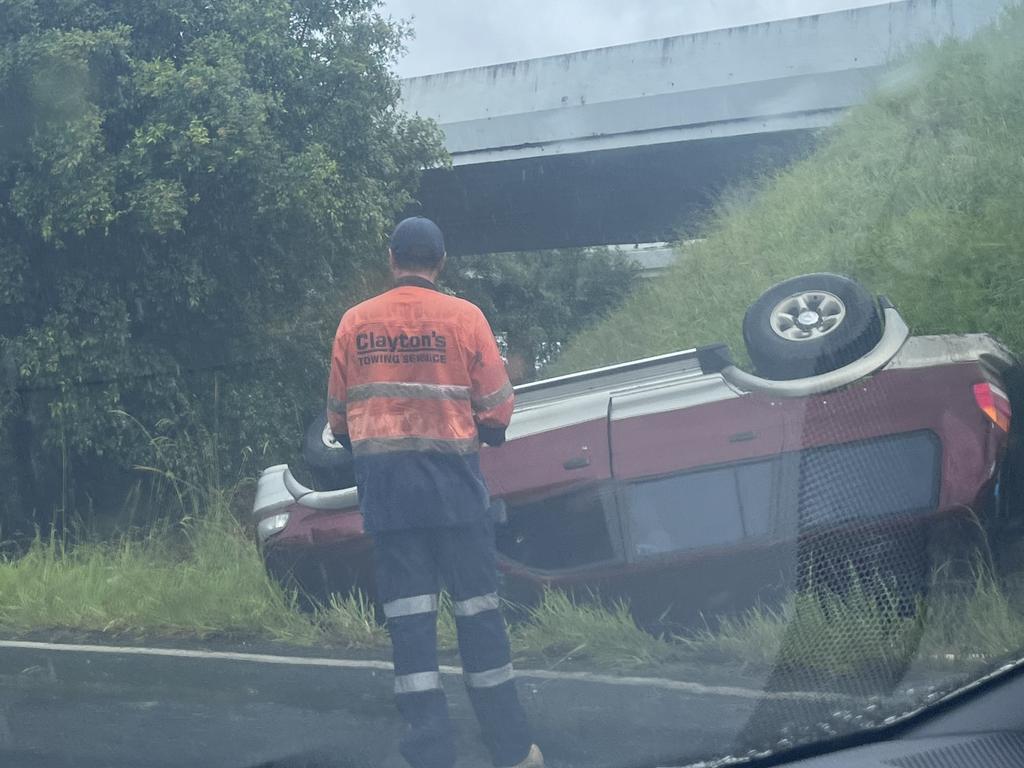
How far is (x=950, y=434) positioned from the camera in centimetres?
478

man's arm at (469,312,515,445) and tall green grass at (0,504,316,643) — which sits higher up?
man's arm at (469,312,515,445)

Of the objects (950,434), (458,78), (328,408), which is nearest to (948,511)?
(950,434)

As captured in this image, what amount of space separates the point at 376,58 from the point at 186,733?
733 centimetres

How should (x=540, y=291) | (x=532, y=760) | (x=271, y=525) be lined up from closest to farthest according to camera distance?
1. (x=532, y=760)
2. (x=271, y=525)
3. (x=540, y=291)

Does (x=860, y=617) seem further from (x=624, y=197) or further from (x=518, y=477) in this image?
(x=624, y=197)

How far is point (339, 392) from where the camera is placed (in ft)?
13.8

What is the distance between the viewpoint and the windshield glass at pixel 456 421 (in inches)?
162

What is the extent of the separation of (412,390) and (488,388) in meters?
0.27

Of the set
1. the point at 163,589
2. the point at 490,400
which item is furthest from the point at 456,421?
the point at 163,589

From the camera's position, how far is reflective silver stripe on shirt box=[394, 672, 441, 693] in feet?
13.1

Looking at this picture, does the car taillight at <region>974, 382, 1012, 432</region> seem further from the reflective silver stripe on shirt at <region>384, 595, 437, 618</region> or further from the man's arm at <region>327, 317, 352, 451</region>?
the man's arm at <region>327, 317, 352, 451</region>

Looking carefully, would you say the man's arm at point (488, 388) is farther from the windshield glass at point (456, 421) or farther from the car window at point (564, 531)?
the car window at point (564, 531)

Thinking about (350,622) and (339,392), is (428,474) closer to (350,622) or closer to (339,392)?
(339,392)

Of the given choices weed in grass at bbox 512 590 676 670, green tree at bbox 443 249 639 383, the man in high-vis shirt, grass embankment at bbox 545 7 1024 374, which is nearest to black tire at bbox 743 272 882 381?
grass embankment at bbox 545 7 1024 374
